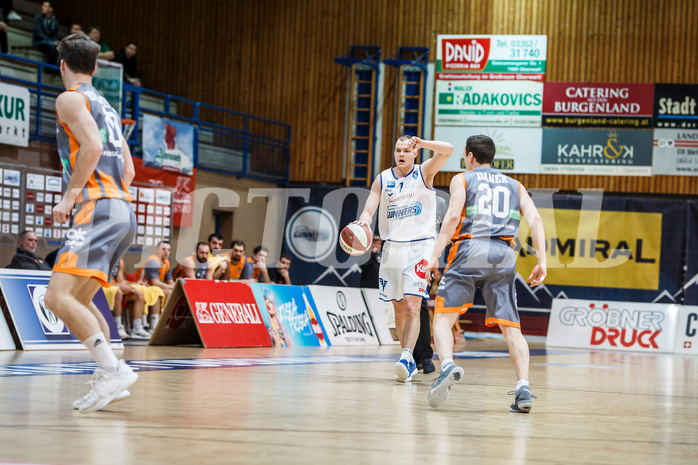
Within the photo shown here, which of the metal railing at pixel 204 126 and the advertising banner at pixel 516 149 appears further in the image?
the advertising banner at pixel 516 149

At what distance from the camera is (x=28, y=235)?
1219 centimetres

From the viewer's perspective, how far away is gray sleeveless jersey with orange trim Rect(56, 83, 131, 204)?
4.89 meters

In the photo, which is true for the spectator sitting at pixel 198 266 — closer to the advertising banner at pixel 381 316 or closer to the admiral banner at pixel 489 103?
the advertising banner at pixel 381 316

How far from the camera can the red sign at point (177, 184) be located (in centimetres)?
1675

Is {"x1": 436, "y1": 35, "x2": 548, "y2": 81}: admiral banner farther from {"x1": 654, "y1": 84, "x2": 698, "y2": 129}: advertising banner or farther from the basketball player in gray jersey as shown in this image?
the basketball player in gray jersey

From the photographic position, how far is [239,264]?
15.2m

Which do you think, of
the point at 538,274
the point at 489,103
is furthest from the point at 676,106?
the point at 538,274

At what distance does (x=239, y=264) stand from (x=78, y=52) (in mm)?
10359

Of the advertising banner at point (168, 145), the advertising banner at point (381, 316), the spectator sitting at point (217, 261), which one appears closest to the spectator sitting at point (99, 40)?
the advertising banner at point (168, 145)

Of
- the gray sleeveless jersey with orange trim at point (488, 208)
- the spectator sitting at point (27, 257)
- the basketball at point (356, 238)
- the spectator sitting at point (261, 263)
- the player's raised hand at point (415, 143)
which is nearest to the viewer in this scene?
the gray sleeveless jersey with orange trim at point (488, 208)

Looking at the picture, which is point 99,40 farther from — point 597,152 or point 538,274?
point 538,274

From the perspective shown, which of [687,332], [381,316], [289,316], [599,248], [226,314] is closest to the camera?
[226,314]

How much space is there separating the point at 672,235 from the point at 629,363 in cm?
718

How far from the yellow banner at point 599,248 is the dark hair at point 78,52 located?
15.1 metres
